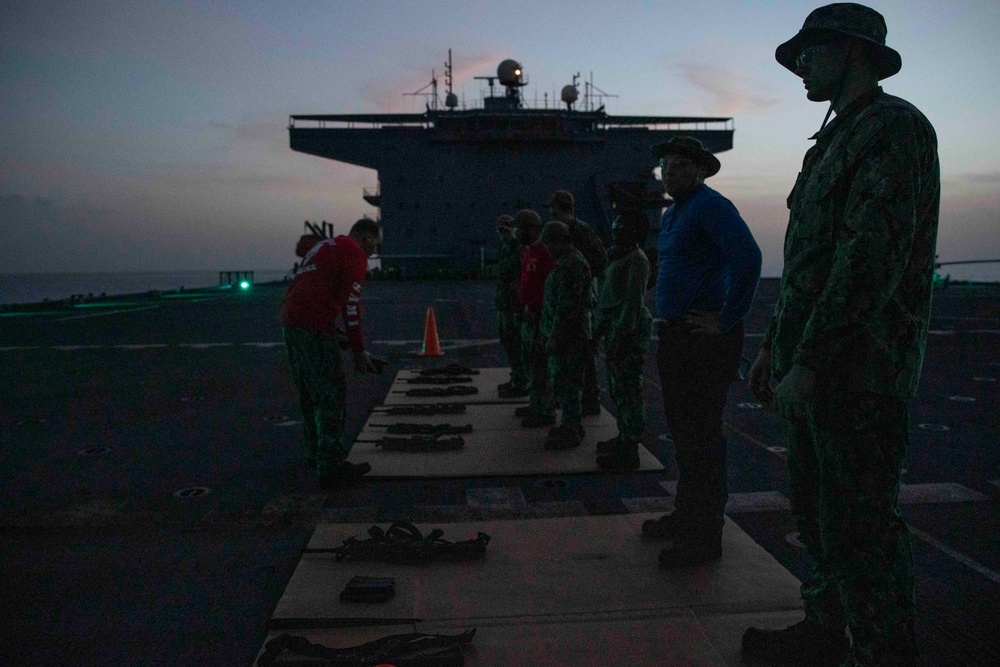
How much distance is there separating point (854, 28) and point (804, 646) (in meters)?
2.12

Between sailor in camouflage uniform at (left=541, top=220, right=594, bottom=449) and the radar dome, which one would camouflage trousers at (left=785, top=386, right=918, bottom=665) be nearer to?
sailor in camouflage uniform at (left=541, top=220, right=594, bottom=449)

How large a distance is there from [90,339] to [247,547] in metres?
12.3

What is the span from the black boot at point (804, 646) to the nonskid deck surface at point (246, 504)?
173 millimetres

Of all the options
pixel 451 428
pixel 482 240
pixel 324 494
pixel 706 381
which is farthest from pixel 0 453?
pixel 482 240

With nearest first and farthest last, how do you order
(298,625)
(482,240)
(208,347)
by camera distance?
(298,625) → (208,347) → (482,240)

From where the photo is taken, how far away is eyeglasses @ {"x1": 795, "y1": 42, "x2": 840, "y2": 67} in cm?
212

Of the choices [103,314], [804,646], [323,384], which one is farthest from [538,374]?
[103,314]

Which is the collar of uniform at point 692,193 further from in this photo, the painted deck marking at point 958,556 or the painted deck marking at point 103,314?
the painted deck marking at point 103,314

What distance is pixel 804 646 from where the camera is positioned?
2502mm

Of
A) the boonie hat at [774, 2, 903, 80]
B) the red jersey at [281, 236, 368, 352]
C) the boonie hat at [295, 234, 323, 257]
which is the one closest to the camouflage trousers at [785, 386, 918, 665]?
the boonie hat at [774, 2, 903, 80]

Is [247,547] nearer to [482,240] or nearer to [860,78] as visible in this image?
[860,78]

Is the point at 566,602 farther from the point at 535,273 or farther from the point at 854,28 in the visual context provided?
the point at 535,273

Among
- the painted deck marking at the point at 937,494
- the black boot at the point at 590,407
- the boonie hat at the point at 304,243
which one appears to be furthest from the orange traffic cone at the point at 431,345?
the painted deck marking at the point at 937,494

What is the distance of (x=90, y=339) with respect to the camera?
13820 millimetres
